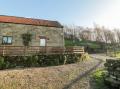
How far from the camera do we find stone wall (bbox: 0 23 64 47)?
86.4ft

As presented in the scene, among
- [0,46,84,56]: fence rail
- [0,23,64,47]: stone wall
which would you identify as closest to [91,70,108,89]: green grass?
[0,46,84,56]: fence rail

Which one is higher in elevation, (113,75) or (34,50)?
(34,50)

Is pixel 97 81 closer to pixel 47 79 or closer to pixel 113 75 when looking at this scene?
pixel 113 75

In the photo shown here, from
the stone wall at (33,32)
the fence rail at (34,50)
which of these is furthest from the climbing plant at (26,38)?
the fence rail at (34,50)

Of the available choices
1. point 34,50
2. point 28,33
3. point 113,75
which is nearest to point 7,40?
point 28,33

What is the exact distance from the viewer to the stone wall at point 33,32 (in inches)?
1037

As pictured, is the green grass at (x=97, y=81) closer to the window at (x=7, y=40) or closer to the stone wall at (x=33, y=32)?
→ the stone wall at (x=33, y=32)

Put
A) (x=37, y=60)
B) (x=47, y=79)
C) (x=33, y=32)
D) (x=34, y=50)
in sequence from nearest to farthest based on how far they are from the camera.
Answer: (x=47, y=79) < (x=37, y=60) < (x=34, y=50) < (x=33, y=32)

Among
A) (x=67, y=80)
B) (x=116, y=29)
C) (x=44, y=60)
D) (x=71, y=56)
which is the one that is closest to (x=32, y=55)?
(x=44, y=60)

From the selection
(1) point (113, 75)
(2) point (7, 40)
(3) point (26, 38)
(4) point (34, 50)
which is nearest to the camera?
(1) point (113, 75)

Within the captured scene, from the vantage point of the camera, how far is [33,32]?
92.0ft

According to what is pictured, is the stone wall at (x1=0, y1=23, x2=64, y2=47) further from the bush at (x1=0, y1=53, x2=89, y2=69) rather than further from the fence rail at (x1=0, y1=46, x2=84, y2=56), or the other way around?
the bush at (x1=0, y1=53, x2=89, y2=69)

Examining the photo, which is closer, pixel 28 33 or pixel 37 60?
→ pixel 37 60

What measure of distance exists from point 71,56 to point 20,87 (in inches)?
428
